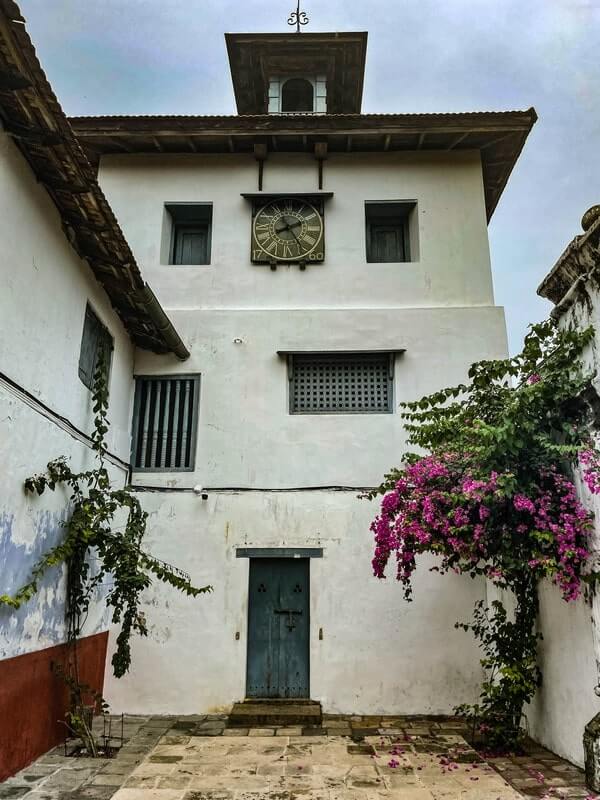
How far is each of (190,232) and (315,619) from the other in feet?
20.1

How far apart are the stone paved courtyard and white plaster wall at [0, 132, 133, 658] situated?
1237 mm

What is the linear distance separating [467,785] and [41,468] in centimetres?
460

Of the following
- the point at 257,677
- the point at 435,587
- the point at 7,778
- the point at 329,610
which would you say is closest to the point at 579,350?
the point at 435,587

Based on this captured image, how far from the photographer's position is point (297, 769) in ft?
17.5

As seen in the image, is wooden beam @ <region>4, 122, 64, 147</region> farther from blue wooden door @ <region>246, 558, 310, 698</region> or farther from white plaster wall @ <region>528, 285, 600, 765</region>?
blue wooden door @ <region>246, 558, 310, 698</region>

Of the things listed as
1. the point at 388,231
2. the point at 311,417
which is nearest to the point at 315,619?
the point at 311,417

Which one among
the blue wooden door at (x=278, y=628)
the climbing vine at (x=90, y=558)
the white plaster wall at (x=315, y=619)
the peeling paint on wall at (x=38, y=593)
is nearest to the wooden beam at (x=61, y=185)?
the climbing vine at (x=90, y=558)

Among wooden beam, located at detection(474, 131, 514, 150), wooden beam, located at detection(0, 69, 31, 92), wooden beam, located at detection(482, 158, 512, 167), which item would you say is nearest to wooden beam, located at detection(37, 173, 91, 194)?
wooden beam, located at detection(0, 69, 31, 92)

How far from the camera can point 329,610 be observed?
7.51 m

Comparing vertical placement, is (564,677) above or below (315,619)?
below

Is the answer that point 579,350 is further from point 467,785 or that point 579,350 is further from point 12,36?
point 12,36

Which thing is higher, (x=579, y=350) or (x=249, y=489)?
(x=579, y=350)

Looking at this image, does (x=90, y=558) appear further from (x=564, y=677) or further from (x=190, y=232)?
(x=190, y=232)

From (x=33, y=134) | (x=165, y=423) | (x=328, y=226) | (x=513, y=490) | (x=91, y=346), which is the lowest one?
(x=513, y=490)
